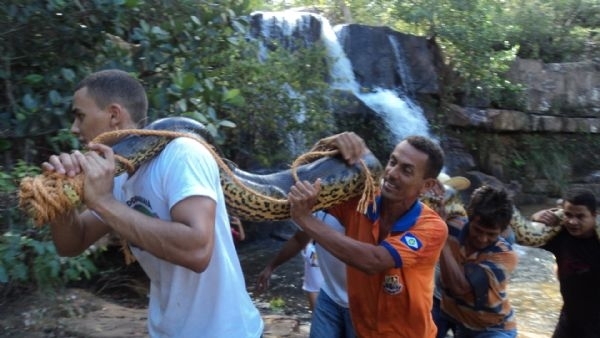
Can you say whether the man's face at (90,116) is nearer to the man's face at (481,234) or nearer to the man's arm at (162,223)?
the man's arm at (162,223)

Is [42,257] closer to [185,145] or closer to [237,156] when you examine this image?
[185,145]

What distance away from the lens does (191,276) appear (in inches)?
93.6

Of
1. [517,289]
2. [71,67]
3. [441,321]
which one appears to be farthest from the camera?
[517,289]

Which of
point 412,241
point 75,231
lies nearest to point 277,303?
point 412,241

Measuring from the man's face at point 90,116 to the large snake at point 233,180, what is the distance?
0.26ft

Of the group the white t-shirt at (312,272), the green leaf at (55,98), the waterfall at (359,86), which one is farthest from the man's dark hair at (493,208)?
the waterfall at (359,86)

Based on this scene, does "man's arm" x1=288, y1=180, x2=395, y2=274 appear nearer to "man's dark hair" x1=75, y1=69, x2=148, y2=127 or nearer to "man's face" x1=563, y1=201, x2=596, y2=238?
"man's dark hair" x1=75, y1=69, x2=148, y2=127

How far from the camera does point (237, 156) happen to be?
10.2 metres

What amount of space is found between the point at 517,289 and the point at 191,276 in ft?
26.3

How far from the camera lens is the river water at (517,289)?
7977 millimetres

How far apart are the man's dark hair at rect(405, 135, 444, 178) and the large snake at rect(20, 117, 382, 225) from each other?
0.80 ft

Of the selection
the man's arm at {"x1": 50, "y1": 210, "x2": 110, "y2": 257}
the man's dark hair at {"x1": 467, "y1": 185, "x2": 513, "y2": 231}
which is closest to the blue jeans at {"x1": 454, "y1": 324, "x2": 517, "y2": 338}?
the man's dark hair at {"x1": 467, "y1": 185, "x2": 513, "y2": 231}

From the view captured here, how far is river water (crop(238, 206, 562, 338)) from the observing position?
7.98 metres

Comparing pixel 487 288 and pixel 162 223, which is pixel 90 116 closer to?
pixel 162 223
